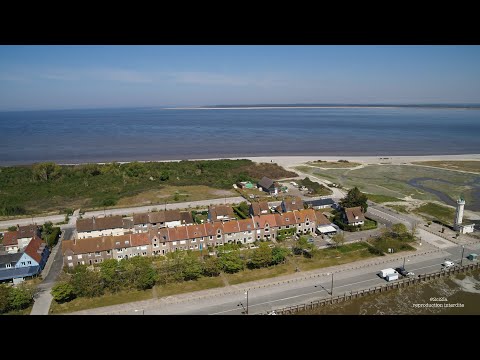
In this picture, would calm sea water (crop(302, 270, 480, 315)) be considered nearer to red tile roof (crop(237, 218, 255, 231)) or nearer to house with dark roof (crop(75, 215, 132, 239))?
red tile roof (crop(237, 218, 255, 231))

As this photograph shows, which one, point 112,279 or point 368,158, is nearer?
point 112,279

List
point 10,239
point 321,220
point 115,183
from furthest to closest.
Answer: point 115,183
point 321,220
point 10,239

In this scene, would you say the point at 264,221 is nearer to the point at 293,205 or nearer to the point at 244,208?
the point at 293,205

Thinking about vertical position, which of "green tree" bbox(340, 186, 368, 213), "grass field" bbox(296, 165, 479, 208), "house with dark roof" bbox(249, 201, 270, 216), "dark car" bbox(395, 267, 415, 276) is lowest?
"dark car" bbox(395, 267, 415, 276)

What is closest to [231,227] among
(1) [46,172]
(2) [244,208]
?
(2) [244,208]

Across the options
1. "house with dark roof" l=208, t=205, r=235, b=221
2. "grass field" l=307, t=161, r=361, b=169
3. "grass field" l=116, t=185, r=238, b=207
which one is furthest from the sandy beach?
"house with dark roof" l=208, t=205, r=235, b=221
